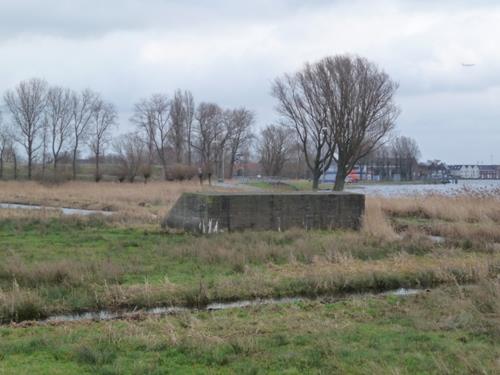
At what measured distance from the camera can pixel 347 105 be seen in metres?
49.7

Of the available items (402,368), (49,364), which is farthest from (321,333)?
(49,364)

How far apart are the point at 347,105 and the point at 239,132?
5513cm

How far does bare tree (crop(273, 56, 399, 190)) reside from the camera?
1957 inches

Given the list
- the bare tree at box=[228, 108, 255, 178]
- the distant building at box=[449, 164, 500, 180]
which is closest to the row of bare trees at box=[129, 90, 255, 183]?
the bare tree at box=[228, 108, 255, 178]

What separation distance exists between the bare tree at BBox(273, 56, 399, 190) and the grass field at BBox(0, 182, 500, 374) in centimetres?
2934

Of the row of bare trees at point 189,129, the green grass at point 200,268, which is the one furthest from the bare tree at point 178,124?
the green grass at point 200,268

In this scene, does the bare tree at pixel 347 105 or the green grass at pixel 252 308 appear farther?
the bare tree at pixel 347 105

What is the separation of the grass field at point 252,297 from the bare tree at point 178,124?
7900 centimetres

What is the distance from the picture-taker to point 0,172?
81.7m

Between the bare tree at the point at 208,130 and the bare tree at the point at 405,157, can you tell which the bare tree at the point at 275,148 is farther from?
the bare tree at the point at 405,157

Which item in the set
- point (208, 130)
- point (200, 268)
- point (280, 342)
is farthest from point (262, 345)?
point (208, 130)

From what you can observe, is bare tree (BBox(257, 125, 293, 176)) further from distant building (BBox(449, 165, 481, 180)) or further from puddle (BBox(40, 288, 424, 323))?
puddle (BBox(40, 288, 424, 323))

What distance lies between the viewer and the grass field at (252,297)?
6707 millimetres

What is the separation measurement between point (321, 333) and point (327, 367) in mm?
1485
